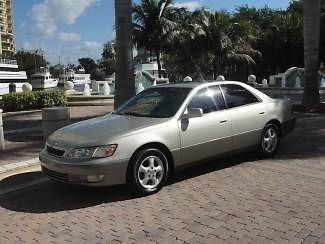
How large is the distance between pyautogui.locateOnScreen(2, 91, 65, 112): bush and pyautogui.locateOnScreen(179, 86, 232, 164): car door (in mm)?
12176

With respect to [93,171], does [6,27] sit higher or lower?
higher

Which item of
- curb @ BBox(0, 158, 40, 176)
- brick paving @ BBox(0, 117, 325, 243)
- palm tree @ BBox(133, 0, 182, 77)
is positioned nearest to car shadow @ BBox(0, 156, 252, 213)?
brick paving @ BBox(0, 117, 325, 243)

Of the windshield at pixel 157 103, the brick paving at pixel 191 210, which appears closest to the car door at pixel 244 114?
the brick paving at pixel 191 210

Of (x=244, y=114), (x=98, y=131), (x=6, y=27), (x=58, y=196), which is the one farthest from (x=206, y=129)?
(x=6, y=27)

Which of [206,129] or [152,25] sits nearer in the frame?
[206,129]

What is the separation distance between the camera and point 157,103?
304 inches

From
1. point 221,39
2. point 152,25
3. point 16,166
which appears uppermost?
point 152,25

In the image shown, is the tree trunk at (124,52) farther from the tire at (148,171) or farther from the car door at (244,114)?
the tire at (148,171)

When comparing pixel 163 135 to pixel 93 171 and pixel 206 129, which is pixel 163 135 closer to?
pixel 206 129

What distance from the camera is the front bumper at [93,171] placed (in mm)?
6312

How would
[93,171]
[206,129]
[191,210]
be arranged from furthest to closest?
1. [206,129]
2. [93,171]
3. [191,210]

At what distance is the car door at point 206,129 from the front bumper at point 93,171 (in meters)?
1.11

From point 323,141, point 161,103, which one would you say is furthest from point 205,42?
point 161,103

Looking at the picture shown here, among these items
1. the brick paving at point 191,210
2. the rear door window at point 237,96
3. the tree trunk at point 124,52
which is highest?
the tree trunk at point 124,52
